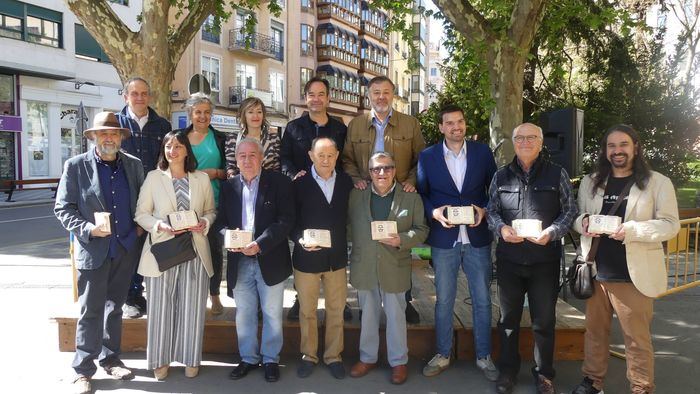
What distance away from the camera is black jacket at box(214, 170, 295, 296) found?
13.7ft

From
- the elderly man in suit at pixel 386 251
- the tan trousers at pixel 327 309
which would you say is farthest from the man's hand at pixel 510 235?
the tan trousers at pixel 327 309

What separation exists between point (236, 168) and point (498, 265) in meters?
2.30

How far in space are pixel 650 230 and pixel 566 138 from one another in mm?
3066

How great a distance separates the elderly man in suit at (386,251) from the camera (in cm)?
418

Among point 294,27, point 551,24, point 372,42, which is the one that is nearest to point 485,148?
point 551,24

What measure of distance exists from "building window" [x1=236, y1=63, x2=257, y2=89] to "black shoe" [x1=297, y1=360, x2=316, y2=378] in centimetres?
2918

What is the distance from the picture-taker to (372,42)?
4697 cm

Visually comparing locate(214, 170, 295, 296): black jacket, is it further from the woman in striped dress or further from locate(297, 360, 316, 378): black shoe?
locate(297, 360, 316, 378): black shoe

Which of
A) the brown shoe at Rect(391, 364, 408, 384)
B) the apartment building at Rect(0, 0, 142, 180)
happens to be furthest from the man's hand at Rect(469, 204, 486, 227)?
the apartment building at Rect(0, 0, 142, 180)

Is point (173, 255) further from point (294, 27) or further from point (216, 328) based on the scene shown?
point (294, 27)

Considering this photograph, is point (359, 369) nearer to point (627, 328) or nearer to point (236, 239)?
point (236, 239)

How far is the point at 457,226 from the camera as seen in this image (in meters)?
4.25

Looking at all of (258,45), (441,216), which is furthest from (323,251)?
(258,45)

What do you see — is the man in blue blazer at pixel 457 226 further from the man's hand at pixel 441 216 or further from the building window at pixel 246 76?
the building window at pixel 246 76
